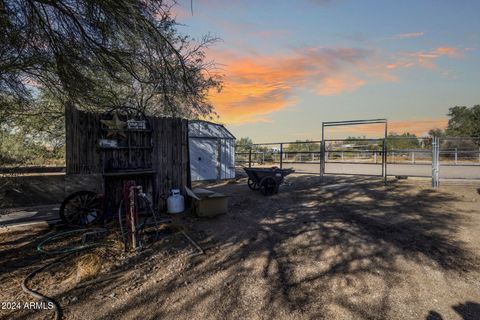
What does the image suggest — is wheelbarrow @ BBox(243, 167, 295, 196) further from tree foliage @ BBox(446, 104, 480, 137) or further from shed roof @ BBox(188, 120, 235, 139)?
tree foliage @ BBox(446, 104, 480, 137)

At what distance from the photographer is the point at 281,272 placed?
12.1 ft

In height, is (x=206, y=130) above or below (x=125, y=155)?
above

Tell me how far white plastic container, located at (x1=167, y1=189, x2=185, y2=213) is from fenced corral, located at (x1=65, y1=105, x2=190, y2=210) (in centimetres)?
25

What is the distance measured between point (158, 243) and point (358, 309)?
323 centimetres

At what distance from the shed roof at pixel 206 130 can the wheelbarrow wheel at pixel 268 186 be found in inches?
216

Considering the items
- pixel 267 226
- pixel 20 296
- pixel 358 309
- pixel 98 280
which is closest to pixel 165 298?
pixel 98 280

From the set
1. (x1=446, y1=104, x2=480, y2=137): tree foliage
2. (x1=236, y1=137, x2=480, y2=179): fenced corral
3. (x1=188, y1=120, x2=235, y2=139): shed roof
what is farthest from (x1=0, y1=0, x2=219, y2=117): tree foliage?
(x1=446, y1=104, x2=480, y2=137): tree foliage

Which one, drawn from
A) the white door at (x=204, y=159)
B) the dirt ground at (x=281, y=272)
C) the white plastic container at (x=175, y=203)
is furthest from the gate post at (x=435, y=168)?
the white door at (x=204, y=159)

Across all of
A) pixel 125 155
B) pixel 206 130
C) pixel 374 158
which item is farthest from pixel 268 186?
pixel 374 158

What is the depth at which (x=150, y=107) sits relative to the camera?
472 inches

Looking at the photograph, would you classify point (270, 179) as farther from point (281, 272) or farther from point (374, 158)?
point (374, 158)

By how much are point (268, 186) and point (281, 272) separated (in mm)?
5514

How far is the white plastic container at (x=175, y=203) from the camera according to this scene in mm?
7160

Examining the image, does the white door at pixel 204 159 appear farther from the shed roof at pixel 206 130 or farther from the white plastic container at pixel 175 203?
the white plastic container at pixel 175 203
